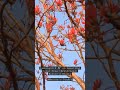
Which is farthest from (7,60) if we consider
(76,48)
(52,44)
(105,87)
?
(105,87)

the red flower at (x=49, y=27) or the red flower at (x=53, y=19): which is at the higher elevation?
the red flower at (x=53, y=19)

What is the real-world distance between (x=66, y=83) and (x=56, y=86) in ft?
0.22

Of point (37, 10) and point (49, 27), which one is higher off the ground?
point (37, 10)

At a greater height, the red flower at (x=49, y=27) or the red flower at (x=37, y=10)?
the red flower at (x=37, y=10)

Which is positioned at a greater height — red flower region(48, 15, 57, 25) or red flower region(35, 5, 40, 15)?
red flower region(35, 5, 40, 15)

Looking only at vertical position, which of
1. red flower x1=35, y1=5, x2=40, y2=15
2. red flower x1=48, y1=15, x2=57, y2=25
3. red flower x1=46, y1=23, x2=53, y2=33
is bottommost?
red flower x1=46, y1=23, x2=53, y2=33

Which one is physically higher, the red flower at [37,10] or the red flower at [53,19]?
the red flower at [37,10]

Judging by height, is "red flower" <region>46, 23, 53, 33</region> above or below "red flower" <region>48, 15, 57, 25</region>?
below

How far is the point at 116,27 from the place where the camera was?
2152 mm

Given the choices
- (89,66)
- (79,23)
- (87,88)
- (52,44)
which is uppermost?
(79,23)

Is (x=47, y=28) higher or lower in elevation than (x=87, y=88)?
higher

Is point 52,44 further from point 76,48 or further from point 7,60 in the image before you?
point 7,60

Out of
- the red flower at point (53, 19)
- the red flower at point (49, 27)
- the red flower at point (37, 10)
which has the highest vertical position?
the red flower at point (37, 10)

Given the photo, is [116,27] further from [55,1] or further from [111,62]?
[55,1]
